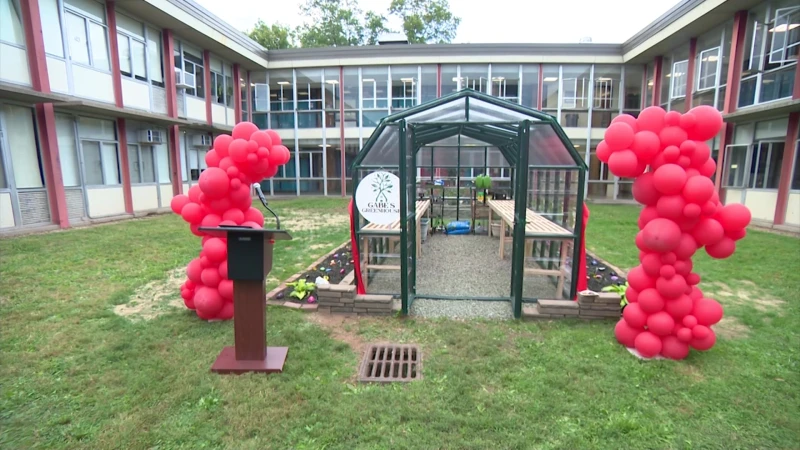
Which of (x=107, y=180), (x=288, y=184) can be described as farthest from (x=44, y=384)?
(x=288, y=184)

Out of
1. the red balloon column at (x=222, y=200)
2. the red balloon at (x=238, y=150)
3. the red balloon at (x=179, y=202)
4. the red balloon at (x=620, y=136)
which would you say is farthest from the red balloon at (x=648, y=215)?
the red balloon at (x=179, y=202)

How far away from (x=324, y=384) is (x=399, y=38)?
21913mm

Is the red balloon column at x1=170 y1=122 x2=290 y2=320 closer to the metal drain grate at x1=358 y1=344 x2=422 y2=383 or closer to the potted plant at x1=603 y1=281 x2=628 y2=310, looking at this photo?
the metal drain grate at x1=358 y1=344 x2=422 y2=383

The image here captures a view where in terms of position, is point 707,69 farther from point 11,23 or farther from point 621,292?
point 11,23

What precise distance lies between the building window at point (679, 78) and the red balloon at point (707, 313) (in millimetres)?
14744

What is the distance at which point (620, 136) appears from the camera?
11.1 feet

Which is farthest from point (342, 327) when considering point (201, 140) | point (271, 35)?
point (271, 35)

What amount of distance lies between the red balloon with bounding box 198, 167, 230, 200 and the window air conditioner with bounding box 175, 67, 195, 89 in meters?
12.6

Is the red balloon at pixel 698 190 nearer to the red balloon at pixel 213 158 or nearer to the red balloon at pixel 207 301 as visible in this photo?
the red balloon at pixel 213 158

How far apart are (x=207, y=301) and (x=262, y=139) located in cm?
183

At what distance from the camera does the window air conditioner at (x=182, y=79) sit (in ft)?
47.4

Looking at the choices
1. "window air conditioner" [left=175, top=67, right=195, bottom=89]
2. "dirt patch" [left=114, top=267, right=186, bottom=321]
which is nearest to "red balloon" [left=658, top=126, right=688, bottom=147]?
"dirt patch" [left=114, top=267, right=186, bottom=321]

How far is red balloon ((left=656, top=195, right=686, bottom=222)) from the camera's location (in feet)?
10.8

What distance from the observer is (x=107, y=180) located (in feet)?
39.3
